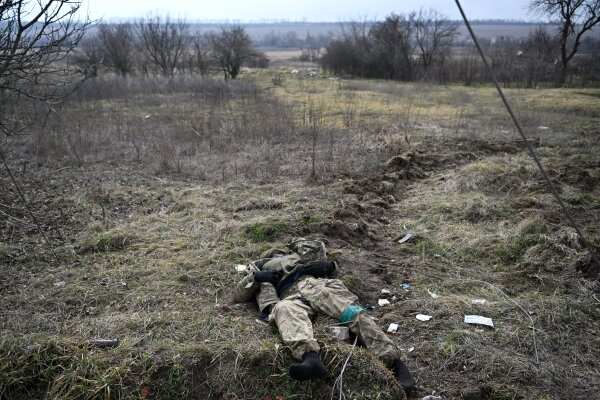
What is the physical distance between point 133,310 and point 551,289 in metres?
3.70

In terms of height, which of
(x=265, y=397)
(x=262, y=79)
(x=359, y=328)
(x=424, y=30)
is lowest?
(x=265, y=397)

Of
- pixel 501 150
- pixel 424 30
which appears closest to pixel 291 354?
pixel 501 150

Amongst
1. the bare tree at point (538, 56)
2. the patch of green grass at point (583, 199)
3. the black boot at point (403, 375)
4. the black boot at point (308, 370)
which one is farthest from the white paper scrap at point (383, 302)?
the bare tree at point (538, 56)

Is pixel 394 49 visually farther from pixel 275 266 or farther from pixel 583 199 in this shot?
pixel 275 266

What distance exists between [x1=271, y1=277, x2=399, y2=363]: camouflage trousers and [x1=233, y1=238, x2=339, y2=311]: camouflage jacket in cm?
15

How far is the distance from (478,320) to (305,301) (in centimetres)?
A: 141

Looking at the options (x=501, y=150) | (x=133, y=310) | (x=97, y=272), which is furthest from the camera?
(x=501, y=150)

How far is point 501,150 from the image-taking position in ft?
28.1

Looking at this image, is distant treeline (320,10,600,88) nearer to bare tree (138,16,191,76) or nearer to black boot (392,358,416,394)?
bare tree (138,16,191,76)

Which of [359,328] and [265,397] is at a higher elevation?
[359,328]

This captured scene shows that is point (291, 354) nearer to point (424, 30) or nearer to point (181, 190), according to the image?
point (181, 190)

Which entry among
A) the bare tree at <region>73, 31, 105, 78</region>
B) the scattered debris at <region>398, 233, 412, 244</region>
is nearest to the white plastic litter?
the scattered debris at <region>398, 233, 412, 244</region>

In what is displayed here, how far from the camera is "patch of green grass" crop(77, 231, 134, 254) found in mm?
4734

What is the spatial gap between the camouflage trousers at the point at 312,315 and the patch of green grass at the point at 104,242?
233cm
